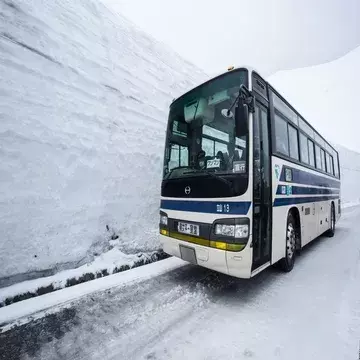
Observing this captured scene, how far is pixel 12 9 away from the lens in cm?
414

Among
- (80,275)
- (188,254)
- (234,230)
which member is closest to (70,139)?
(80,275)

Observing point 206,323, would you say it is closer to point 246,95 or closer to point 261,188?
point 261,188

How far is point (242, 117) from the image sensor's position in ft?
Answer: 9.46

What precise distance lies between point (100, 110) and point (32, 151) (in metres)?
1.95

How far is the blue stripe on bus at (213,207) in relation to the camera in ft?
9.53

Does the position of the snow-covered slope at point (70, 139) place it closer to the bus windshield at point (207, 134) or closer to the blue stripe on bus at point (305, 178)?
the bus windshield at point (207, 134)

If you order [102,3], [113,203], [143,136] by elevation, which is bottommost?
[113,203]

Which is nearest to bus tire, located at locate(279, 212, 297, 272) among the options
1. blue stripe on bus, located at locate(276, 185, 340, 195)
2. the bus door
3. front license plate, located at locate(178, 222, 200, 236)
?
blue stripe on bus, located at locate(276, 185, 340, 195)

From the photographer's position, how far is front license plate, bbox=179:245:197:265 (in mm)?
3318

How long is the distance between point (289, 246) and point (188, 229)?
82.4 inches

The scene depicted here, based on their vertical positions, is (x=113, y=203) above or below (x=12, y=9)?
below

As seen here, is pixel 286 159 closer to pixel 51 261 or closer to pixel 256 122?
pixel 256 122

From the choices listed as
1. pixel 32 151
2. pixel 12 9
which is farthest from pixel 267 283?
pixel 12 9

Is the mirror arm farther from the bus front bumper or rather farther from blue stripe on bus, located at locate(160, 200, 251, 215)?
the bus front bumper
